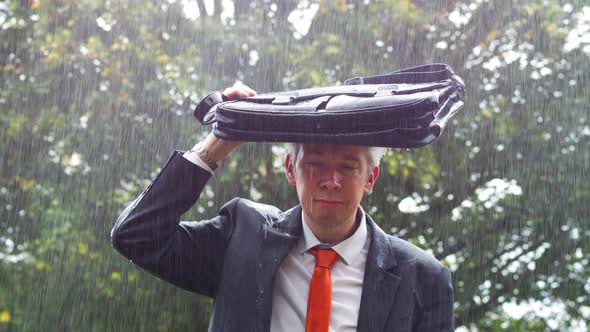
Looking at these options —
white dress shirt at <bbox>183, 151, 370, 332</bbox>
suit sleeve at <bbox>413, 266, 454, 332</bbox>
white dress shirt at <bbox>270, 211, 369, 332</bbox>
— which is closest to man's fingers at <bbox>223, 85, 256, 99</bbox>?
white dress shirt at <bbox>183, 151, 370, 332</bbox>

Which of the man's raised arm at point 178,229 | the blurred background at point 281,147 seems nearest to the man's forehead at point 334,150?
the man's raised arm at point 178,229

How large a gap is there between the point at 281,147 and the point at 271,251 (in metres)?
5.16

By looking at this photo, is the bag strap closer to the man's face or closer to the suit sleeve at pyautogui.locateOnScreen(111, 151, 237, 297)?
the man's face

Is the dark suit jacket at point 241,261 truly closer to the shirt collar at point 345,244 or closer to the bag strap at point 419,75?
the shirt collar at point 345,244

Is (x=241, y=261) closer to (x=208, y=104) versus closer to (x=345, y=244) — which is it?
(x=345, y=244)

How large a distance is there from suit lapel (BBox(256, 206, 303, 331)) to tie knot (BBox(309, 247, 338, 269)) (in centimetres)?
7

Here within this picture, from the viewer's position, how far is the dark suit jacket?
8.03 feet

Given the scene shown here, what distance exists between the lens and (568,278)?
8156mm

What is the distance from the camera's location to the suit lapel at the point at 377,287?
2447 millimetres

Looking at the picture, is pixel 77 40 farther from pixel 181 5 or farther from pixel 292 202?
pixel 292 202

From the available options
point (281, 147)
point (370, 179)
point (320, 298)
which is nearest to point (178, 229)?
point (320, 298)

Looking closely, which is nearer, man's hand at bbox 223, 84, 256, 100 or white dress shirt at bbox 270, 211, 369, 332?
white dress shirt at bbox 270, 211, 369, 332

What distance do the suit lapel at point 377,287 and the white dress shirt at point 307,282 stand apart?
40 mm

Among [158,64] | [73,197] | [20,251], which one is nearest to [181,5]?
[158,64]
